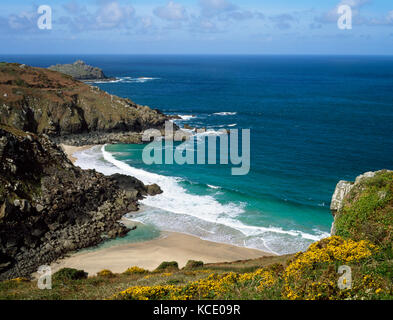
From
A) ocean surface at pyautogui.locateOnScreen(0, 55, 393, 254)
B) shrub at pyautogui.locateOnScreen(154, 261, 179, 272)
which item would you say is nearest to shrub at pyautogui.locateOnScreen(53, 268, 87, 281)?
shrub at pyautogui.locateOnScreen(154, 261, 179, 272)

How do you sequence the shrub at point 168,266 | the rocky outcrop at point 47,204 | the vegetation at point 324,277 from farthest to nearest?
1. the rocky outcrop at point 47,204
2. the shrub at point 168,266
3. the vegetation at point 324,277

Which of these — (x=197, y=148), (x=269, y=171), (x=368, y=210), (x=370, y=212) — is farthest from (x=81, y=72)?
(x=370, y=212)

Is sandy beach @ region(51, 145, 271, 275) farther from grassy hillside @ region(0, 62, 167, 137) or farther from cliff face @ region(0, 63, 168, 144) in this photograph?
grassy hillside @ region(0, 62, 167, 137)

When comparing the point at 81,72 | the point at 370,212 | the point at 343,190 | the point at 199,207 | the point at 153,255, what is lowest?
the point at 153,255

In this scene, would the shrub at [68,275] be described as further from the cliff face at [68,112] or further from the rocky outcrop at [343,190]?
the cliff face at [68,112]

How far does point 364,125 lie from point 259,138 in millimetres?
24419

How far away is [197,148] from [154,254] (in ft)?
110

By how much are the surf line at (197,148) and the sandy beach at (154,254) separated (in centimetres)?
1915

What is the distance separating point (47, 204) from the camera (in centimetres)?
3444

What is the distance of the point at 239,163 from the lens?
180ft

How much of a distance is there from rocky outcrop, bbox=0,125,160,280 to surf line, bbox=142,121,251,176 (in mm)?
14048

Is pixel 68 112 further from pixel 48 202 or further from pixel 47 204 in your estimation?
pixel 47 204

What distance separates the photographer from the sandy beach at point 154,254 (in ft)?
97.0

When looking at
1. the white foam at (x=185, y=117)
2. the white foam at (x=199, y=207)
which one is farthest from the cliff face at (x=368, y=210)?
the white foam at (x=185, y=117)
